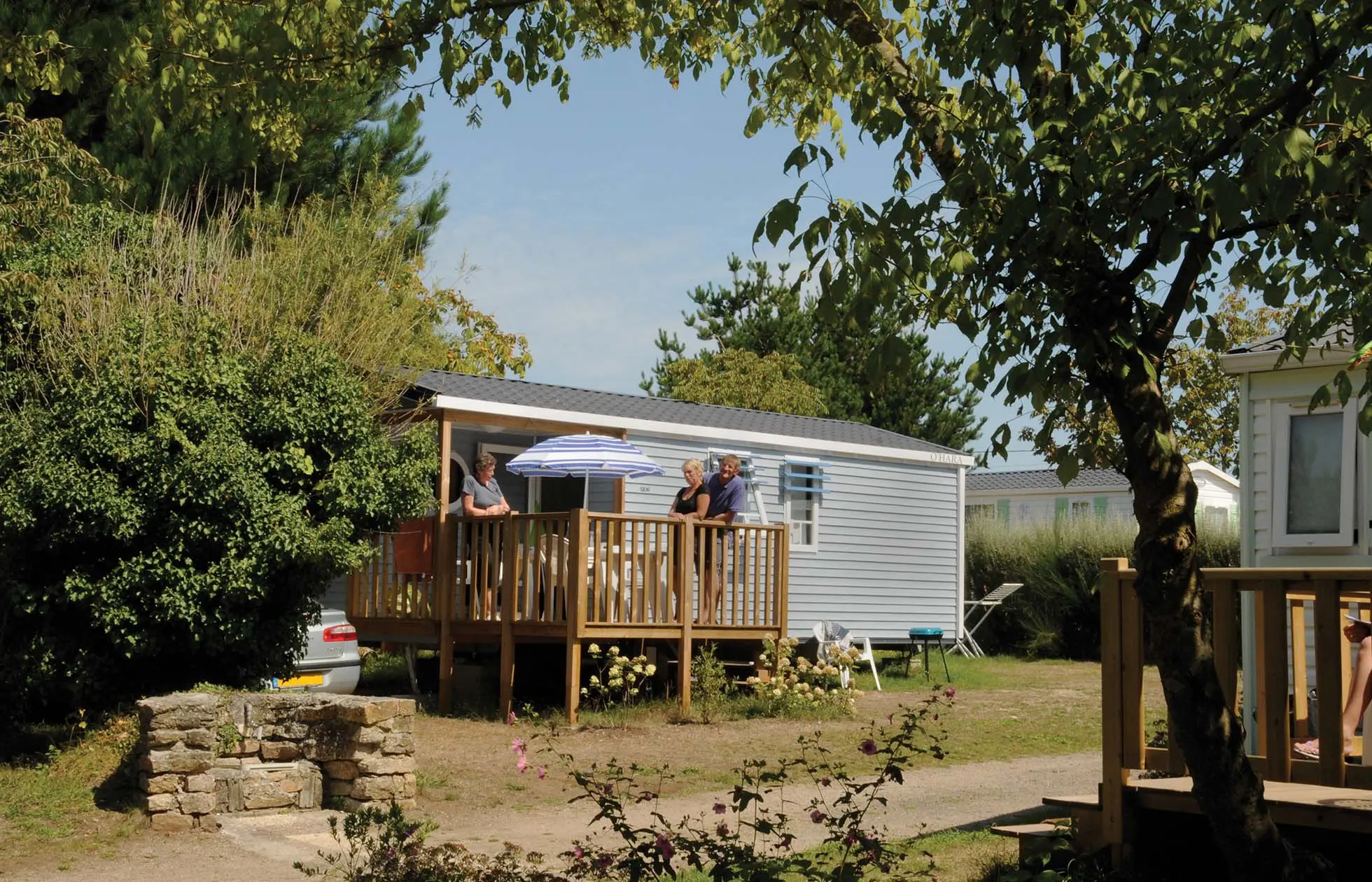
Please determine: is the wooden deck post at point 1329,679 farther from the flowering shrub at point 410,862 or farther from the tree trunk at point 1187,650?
the flowering shrub at point 410,862

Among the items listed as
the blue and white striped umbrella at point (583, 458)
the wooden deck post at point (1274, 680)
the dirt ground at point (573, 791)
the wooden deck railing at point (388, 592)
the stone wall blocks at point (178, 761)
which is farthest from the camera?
the wooden deck railing at point (388, 592)

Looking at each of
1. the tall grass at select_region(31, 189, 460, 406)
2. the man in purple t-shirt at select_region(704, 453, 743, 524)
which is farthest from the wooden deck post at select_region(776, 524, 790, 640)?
the tall grass at select_region(31, 189, 460, 406)

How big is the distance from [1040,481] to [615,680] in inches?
1243

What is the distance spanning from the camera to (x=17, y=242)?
10359 millimetres

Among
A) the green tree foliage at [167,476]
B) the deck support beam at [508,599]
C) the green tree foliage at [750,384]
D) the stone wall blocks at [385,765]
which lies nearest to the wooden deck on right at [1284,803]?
the stone wall blocks at [385,765]

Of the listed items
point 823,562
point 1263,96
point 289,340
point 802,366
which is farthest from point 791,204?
point 802,366

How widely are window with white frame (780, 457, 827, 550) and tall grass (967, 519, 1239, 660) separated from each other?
25.8ft

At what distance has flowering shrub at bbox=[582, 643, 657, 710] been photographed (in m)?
12.9

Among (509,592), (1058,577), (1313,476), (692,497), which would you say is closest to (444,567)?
(509,592)

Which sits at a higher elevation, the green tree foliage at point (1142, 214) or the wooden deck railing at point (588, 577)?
the green tree foliage at point (1142, 214)

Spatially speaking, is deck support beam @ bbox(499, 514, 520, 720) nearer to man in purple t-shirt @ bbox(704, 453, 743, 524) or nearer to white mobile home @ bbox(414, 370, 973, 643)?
Answer: white mobile home @ bbox(414, 370, 973, 643)

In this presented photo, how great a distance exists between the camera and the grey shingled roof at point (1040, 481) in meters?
39.3

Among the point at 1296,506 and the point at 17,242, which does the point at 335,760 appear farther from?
the point at 1296,506

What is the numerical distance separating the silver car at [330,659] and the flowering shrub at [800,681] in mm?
3956
